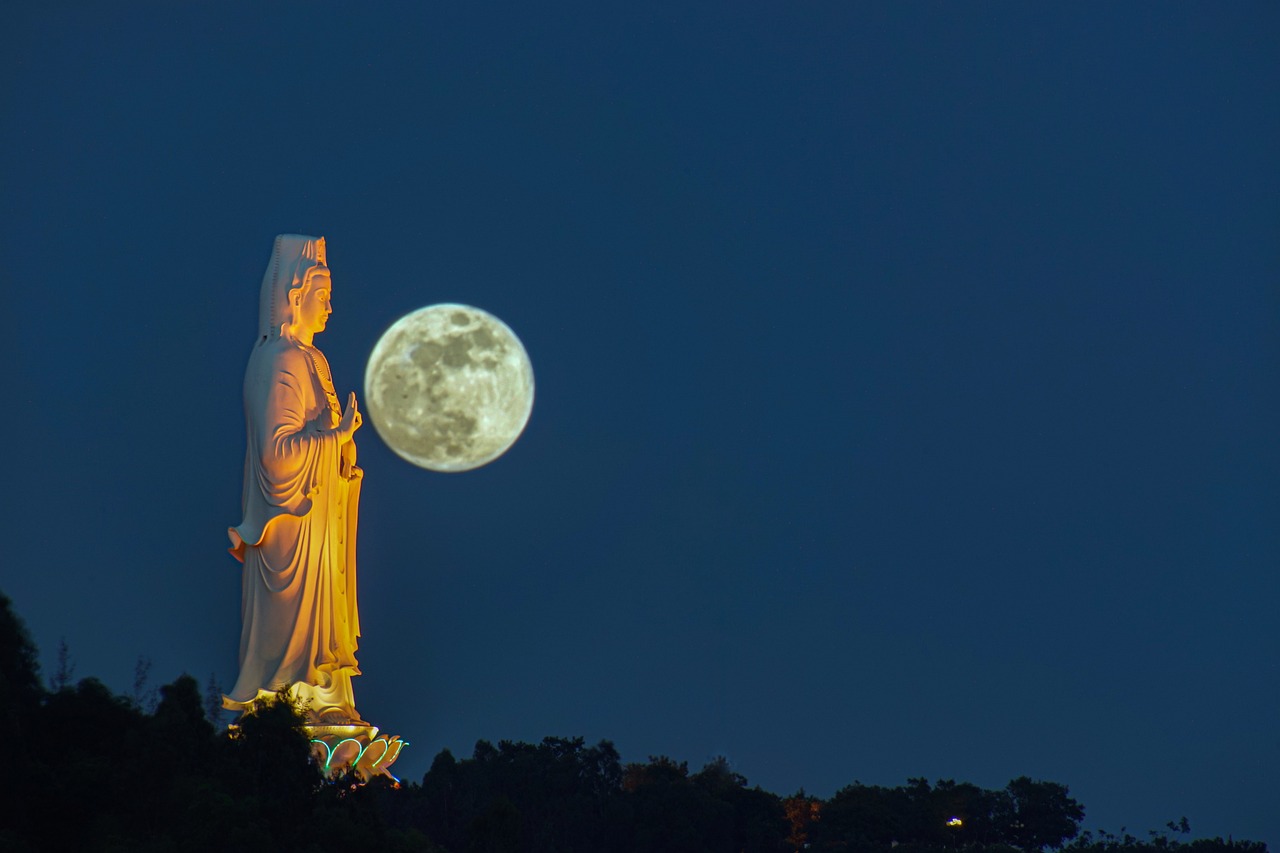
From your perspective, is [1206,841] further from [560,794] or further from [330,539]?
[330,539]

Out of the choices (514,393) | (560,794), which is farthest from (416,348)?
A: (560,794)

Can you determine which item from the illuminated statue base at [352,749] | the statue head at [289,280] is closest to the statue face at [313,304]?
the statue head at [289,280]

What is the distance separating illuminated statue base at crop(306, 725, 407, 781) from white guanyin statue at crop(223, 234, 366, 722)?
0.15 m

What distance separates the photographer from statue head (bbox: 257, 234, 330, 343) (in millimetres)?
22812

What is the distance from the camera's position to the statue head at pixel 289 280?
22812mm

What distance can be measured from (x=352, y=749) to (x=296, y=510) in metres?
2.58

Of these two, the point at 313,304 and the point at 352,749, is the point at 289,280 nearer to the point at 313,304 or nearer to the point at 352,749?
the point at 313,304

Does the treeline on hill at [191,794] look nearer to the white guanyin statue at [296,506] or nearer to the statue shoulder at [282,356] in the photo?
the white guanyin statue at [296,506]

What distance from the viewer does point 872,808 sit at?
30906 millimetres

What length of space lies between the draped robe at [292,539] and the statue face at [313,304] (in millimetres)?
233

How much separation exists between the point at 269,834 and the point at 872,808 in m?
14.6

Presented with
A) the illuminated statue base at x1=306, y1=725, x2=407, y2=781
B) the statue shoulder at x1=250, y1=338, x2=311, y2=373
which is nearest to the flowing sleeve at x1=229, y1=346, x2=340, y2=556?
the statue shoulder at x1=250, y1=338, x2=311, y2=373

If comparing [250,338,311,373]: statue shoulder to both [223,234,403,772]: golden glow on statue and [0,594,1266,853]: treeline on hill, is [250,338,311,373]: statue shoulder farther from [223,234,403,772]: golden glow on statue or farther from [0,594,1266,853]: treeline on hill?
[0,594,1266,853]: treeline on hill

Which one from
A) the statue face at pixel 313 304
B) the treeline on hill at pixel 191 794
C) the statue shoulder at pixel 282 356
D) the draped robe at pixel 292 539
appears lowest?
the treeline on hill at pixel 191 794
